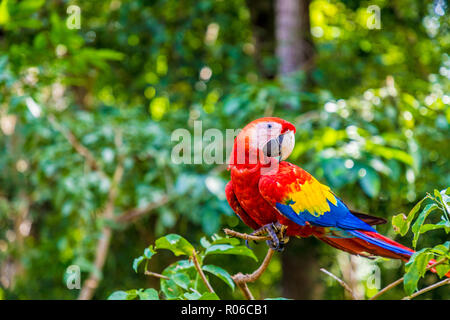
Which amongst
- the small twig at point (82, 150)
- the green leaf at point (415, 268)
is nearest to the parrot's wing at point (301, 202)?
the green leaf at point (415, 268)

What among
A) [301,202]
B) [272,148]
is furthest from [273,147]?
[301,202]

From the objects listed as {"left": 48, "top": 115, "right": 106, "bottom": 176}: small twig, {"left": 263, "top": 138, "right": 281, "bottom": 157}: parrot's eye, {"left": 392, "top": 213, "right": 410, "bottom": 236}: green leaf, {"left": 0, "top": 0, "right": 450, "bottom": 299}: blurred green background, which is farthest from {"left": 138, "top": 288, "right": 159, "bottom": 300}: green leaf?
{"left": 48, "top": 115, "right": 106, "bottom": 176}: small twig

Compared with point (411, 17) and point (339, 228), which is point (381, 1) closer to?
point (411, 17)

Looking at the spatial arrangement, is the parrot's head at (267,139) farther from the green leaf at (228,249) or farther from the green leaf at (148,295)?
the green leaf at (148,295)

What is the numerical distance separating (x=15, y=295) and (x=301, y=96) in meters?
1.57

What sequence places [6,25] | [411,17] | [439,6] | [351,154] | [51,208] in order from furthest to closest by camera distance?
[51,208] → [411,17] → [439,6] → [6,25] → [351,154]

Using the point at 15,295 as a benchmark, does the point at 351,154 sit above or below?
above

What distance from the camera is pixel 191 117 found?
2.29 metres

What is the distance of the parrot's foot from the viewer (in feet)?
2.48

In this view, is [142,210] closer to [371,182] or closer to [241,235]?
[371,182]

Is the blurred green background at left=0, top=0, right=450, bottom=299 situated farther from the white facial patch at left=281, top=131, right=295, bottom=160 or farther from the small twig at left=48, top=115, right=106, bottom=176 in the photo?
the white facial patch at left=281, top=131, right=295, bottom=160

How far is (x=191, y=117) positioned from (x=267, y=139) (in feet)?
5.26
